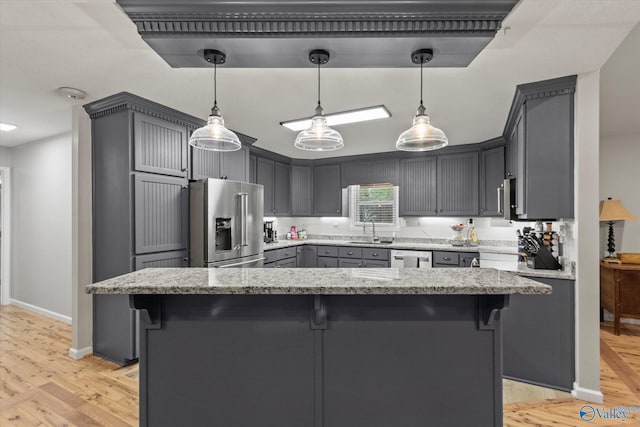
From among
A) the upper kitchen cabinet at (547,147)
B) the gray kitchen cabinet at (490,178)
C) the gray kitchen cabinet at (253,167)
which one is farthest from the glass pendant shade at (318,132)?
the gray kitchen cabinet at (490,178)

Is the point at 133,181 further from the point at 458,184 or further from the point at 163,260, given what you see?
the point at 458,184

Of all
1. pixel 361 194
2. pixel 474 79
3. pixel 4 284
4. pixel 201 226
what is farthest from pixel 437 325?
pixel 4 284

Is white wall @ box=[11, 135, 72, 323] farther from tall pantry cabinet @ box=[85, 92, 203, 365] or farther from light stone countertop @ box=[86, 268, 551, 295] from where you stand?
light stone countertop @ box=[86, 268, 551, 295]

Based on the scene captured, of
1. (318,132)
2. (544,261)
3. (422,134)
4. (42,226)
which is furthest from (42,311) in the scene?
(544,261)

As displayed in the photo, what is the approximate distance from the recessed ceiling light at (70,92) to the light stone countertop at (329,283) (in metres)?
2.02

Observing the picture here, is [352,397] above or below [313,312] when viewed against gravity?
below

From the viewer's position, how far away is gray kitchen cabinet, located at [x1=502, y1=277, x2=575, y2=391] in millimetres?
2490

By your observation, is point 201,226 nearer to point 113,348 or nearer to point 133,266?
point 133,266

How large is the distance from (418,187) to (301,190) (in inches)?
77.3

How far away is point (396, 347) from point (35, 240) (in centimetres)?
529

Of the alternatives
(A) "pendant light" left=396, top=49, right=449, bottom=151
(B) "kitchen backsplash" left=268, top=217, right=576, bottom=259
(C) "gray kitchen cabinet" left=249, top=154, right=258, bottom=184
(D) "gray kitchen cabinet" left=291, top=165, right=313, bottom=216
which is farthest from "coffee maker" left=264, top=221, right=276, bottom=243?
(A) "pendant light" left=396, top=49, right=449, bottom=151

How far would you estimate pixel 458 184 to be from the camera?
15.4 ft

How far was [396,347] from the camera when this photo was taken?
160 cm

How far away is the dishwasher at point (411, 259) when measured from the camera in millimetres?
A: 4422
